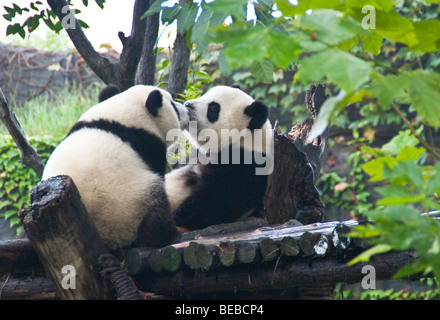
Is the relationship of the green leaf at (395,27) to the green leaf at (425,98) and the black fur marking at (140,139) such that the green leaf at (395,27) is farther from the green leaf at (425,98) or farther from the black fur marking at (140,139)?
the black fur marking at (140,139)

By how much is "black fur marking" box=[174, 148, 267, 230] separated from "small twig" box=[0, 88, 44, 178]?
1.23m

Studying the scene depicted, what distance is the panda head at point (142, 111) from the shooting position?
10.2 ft

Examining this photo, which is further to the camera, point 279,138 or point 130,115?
point 279,138

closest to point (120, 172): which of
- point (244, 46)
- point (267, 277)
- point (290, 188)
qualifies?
point (267, 277)

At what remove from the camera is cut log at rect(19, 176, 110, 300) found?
222cm

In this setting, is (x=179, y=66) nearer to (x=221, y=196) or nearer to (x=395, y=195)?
(x=221, y=196)

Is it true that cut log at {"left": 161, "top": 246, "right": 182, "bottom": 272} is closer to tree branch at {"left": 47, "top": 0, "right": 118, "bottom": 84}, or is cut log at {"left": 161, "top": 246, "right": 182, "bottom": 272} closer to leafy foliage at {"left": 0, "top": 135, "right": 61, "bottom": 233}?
tree branch at {"left": 47, "top": 0, "right": 118, "bottom": 84}

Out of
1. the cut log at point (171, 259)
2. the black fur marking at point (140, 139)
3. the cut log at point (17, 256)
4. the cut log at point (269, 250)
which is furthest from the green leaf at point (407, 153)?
the cut log at point (17, 256)

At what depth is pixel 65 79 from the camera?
10.2 metres

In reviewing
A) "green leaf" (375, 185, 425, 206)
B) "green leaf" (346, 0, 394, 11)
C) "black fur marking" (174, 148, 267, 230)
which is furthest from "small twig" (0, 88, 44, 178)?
"green leaf" (375, 185, 425, 206)

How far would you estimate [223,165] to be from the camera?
3.91 metres
